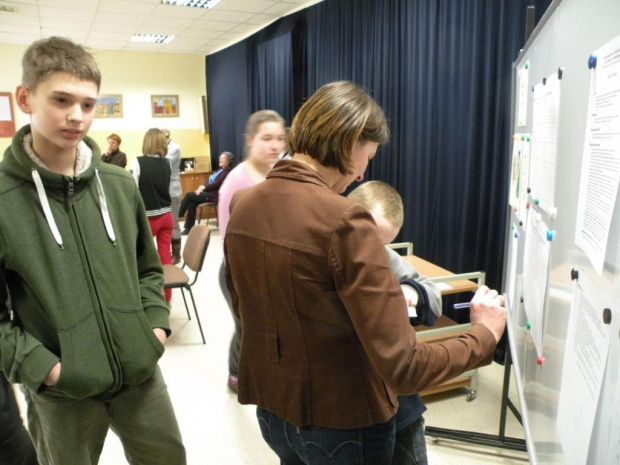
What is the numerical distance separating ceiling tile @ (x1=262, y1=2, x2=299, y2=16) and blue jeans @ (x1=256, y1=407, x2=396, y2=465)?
5.17m

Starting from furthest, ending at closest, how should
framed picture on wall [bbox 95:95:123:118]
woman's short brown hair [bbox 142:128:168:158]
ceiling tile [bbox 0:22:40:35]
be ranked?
framed picture on wall [bbox 95:95:123:118] < ceiling tile [bbox 0:22:40:35] < woman's short brown hair [bbox 142:128:168:158]

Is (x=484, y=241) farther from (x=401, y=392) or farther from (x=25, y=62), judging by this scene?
(x=25, y=62)

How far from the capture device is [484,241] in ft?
10.3

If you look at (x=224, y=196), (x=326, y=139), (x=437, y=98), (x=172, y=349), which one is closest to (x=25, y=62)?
(x=326, y=139)

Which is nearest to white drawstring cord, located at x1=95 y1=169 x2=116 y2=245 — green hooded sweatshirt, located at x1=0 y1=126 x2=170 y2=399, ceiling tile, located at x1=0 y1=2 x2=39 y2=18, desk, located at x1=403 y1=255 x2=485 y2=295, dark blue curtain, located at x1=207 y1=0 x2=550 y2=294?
green hooded sweatshirt, located at x1=0 y1=126 x2=170 y2=399

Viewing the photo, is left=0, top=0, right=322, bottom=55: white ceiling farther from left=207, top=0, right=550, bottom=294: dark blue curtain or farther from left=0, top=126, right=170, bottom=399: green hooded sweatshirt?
left=0, top=126, right=170, bottom=399: green hooded sweatshirt

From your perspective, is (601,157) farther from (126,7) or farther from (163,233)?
(126,7)

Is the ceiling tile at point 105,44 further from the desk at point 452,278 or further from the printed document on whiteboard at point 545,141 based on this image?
the printed document on whiteboard at point 545,141

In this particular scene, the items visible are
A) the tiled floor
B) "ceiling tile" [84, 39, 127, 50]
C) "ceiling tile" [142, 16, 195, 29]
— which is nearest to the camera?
the tiled floor

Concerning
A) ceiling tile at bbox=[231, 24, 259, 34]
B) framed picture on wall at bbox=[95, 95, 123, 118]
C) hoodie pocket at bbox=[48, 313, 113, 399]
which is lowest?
hoodie pocket at bbox=[48, 313, 113, 399]

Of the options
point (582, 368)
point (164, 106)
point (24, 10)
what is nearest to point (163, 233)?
point (582, 368)

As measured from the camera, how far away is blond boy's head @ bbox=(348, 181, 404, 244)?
1.42 m

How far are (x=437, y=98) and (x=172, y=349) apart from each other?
8.35 feet

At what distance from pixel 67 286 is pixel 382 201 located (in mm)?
882
